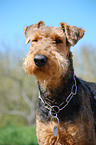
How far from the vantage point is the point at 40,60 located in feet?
7.13

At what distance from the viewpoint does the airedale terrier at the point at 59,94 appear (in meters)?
2.31

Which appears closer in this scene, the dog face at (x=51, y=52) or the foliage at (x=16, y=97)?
the dog face at (x=51, y=52)

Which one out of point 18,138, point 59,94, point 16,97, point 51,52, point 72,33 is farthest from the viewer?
point 16,97

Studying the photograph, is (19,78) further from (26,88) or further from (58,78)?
(58,78)

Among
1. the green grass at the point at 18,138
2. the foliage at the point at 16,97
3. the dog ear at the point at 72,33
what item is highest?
the dog ear at the point at 72,33

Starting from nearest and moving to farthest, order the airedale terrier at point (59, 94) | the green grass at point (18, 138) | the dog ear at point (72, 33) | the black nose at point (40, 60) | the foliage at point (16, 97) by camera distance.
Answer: the black nose at point (40, 60)
the airedale terrier at point (59, 94)
the dog ear at point (72, 33)
the green grass at point (18, 138)
the foliage at point (16, 97)

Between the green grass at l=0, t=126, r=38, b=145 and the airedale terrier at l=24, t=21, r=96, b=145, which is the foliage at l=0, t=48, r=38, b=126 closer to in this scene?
the green grass at l=0, t=126, r=38, b=145

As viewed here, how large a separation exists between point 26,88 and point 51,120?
25105 mm

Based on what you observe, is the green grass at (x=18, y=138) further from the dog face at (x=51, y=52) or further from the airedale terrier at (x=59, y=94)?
the dog face at (x=51, y=52)

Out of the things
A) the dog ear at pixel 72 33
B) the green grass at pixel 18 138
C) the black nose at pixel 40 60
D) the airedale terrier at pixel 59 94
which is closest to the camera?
the black nose at pixel 40 60

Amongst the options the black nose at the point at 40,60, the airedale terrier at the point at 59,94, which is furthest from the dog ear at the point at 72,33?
the black nose at the point at 40,60

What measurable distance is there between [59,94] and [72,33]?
0.95 meters

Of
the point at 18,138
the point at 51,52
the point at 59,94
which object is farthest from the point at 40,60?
the point at 18,138

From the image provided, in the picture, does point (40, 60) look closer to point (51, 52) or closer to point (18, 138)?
point (51, 52)
